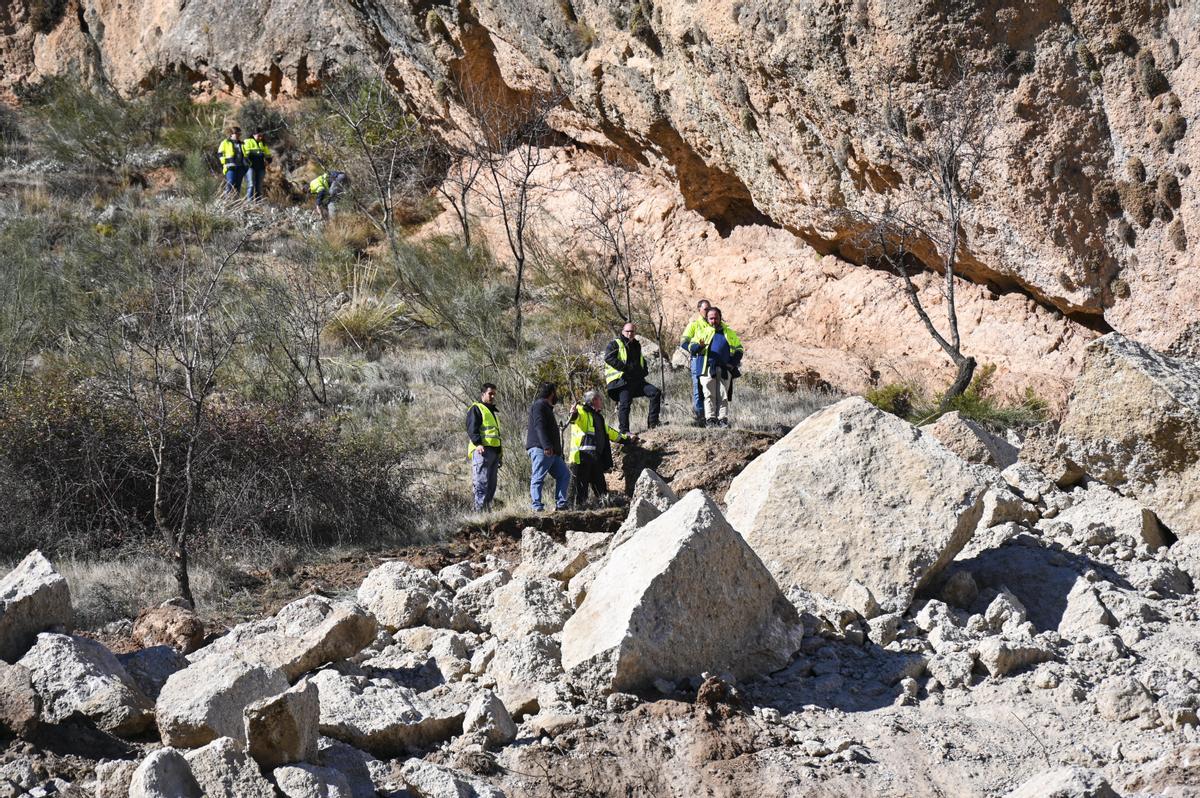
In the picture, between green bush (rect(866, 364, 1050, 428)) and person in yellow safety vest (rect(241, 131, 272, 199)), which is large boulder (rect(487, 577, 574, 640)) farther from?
person in yellow safety vest (rect(241, 131, 272, 199))

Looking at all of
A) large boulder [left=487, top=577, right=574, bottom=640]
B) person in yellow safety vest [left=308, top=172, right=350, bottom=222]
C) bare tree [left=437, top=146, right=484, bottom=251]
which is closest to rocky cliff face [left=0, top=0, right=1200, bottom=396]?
bare tree [left=437, top=146, right=484, bottom=251]

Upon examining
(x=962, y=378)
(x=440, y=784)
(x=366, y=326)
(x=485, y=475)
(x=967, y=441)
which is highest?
(x=366, y=326)

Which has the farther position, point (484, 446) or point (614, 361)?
point (614, 361)

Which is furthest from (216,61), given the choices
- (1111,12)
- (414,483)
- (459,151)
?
(1111,12)

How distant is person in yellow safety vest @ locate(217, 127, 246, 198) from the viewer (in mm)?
23078

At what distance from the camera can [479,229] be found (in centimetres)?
2222

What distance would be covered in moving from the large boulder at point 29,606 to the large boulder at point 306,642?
0.71 m

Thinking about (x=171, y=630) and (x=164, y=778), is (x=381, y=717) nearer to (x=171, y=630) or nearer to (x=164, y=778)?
(x=164, y=778)

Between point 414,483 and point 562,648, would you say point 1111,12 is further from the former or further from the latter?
point 562,648

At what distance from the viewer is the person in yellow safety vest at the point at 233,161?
23.1 meters

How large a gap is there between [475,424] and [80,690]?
622cm

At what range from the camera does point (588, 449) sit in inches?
467

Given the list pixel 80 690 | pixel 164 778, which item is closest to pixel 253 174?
pixel 80 690

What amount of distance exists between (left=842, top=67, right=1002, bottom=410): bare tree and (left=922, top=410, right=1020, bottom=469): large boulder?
396 centimetres
